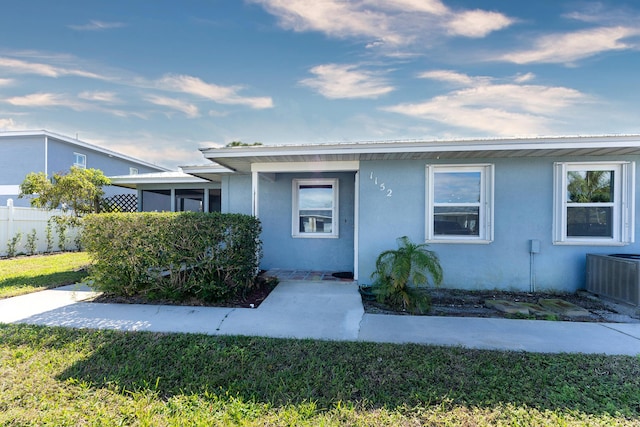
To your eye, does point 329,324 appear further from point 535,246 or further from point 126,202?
point 126,202

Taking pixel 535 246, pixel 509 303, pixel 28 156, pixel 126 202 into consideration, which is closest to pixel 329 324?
pixel 509 303

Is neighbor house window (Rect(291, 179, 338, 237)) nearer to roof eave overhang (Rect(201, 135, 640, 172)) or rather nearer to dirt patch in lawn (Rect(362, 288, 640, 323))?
roof eave overhang (Rect(201, 135, 640, 172))

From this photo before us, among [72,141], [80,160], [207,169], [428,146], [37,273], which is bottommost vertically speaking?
[37,273]

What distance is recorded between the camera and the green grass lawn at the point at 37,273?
18.9 feet

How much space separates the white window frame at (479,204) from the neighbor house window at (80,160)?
19.6 metres

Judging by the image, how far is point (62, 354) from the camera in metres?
3.16

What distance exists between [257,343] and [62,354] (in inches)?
84.7

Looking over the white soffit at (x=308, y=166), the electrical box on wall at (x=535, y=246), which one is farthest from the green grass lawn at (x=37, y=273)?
the electrical box on wall at (x=535, y=246)

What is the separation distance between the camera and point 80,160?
17.0 m

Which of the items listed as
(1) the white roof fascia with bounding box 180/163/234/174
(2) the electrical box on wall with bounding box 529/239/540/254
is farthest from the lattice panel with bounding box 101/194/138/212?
(2) the electrical box on wall with bounding box 529/239/540/254

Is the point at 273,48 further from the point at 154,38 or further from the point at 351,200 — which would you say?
the point at 351,200

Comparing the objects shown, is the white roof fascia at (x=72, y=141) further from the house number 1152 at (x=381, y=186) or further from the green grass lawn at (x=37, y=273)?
the house number 1152 at (x=381, y=186)

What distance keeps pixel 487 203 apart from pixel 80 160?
2133cm

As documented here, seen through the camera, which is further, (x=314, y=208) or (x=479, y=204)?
(x=314, y=208)
